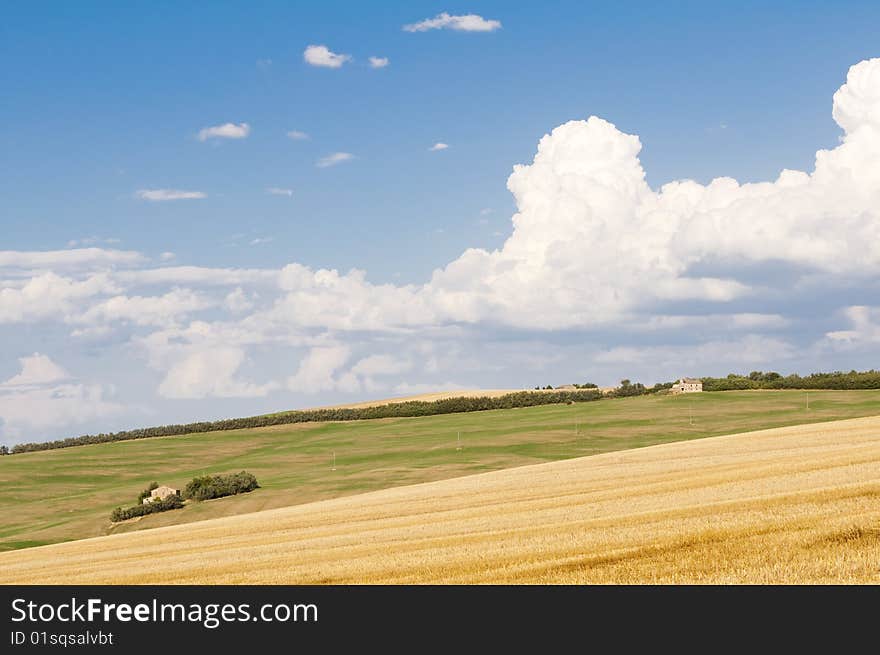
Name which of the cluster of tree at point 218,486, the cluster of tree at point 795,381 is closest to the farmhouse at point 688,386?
the cluster of tree at point 795,381

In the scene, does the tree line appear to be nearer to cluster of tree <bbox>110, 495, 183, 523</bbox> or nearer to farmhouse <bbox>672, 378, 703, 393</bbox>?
farmhouse <bbox>672, 378, 703, 393</bbox>

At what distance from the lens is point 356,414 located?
5984 inches

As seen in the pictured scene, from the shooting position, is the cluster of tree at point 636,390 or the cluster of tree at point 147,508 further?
the cluster of tree at point 636,390

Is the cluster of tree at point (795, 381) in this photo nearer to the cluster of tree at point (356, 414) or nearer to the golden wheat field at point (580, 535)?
the cluster of tree at point (356, 414)

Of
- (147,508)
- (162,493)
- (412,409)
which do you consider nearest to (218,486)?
(162,493)

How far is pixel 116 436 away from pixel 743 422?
102437 mm

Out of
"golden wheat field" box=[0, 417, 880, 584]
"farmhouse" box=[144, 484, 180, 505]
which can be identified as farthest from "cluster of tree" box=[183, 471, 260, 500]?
"golden wheat field" box=[0, 417, 880, 584]

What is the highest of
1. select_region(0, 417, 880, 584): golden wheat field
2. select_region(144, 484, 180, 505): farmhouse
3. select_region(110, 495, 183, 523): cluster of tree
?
select_region(0, 417, 880, 584): golden wheat field

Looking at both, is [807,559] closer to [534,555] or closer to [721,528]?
[721,528]

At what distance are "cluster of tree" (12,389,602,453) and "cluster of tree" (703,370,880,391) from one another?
64.4 feet

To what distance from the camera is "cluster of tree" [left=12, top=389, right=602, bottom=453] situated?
147 metres

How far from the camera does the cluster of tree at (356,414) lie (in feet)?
482

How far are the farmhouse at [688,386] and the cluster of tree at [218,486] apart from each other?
73902 mm

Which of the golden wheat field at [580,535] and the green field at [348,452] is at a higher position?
the golden wheat field at [580,535]
